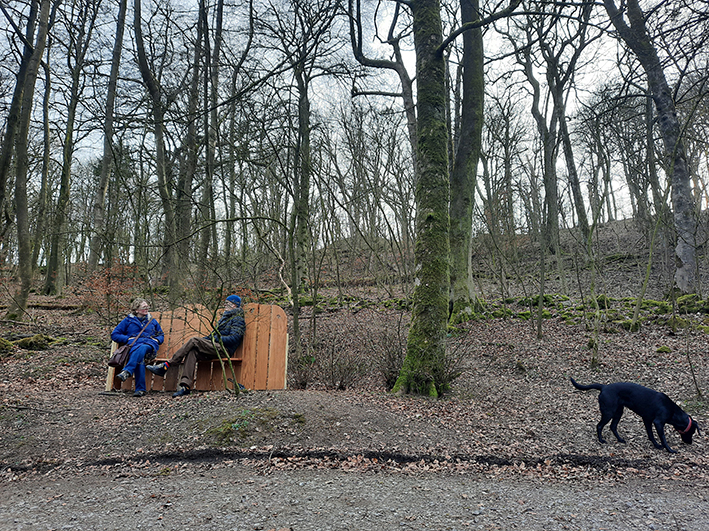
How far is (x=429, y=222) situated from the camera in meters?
5.54

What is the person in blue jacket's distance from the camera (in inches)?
231

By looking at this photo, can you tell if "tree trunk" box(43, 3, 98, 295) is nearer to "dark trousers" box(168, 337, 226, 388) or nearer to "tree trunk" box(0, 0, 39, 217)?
"tree trunk" box(0, 0, 39, 217)

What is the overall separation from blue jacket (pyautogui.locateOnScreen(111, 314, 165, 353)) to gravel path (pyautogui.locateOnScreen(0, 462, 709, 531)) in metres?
2.75

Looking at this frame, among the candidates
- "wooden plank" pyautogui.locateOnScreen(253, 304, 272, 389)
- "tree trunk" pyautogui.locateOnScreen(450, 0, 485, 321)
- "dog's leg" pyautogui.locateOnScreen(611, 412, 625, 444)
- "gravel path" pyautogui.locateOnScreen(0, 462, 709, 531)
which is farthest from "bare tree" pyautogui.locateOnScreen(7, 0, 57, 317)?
"dog's leg" pyautogui.locateOnScreen(611, 412, 625, 444)

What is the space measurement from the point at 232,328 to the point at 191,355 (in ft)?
2.04

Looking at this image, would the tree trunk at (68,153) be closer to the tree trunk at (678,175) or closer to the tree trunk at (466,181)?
the tree trunk at (466,181)

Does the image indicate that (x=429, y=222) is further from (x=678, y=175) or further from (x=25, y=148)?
(x=678, y=175)

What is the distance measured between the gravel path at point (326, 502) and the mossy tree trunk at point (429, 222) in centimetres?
194

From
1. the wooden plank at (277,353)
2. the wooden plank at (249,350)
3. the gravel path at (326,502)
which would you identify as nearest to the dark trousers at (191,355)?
the wooden plank at (249,350)

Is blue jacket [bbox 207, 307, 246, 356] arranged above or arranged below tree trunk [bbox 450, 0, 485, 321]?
below

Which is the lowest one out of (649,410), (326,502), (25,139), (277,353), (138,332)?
(326,502)

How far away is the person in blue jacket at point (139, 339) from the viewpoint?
5.86m

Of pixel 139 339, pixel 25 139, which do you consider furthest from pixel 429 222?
pixel 25 139

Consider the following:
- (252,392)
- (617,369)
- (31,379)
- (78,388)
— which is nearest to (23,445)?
(252,392)
